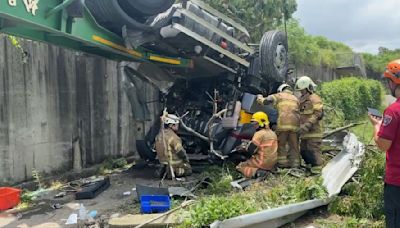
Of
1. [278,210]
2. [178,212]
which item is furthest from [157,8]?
[278,210]

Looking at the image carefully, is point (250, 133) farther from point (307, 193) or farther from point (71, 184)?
point (71, 184)

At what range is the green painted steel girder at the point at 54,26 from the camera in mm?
3805

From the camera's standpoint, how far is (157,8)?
4.94 meters

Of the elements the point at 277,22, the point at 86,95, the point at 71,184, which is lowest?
the point at 71,184

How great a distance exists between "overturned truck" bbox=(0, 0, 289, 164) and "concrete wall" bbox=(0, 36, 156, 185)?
0.88m

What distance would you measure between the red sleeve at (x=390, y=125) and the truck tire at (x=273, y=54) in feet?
14.3

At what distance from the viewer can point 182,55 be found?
6.66m

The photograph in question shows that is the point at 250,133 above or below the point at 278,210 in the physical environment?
above

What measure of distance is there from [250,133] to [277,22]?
808 cm

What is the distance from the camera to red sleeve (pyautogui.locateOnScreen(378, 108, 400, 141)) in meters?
3.09

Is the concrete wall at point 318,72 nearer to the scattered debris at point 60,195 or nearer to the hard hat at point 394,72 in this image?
the scattered debris at point 60,195

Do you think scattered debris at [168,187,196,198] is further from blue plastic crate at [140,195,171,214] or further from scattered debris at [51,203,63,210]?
scattered debris at [51,203,63,210]

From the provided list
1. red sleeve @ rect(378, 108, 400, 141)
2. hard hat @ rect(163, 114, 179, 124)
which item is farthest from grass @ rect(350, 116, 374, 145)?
red sleeve @ rect(378, 108, 400, 141)

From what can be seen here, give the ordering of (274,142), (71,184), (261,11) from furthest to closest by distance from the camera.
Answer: (261,11)
(71,184)
(274,142)
